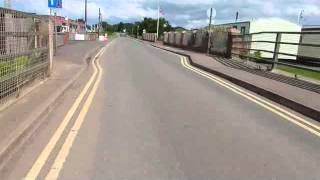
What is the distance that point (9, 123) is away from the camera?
9.05 metres

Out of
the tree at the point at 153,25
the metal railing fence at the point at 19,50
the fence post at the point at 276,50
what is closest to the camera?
the metal railing fence at the point at 19,50

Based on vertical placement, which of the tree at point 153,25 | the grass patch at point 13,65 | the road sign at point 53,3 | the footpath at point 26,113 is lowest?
the tree at point 153,25

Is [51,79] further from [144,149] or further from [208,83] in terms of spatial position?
[144,149]

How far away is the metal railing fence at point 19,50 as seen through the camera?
36.0ft

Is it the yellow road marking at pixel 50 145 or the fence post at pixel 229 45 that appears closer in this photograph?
the yellow road marking at pixel 50 145

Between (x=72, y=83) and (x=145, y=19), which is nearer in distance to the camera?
(x=72, y=83)

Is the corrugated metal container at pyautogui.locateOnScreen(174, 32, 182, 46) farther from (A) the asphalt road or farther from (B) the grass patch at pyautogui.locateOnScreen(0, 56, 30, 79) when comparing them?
A: (B) the grass patch at pyautogui.locateOnScreen(0, 56, 30, 79)

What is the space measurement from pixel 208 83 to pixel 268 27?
128 ft

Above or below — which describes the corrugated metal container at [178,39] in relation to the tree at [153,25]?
above

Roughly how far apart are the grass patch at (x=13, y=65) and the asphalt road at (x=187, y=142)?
1878 mm

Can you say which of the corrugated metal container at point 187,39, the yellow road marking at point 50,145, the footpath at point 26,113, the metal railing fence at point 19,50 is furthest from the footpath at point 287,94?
the corrugated metal container at point 187,39

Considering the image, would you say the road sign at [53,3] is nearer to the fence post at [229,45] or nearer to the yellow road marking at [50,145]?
the yellow road marking at [50,145]

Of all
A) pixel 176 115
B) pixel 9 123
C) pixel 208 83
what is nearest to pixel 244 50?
pixel 208 83

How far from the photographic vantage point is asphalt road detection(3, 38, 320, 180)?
6688 millimetres
